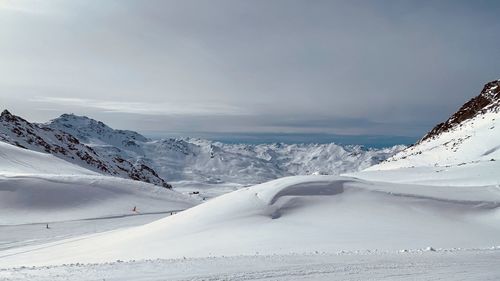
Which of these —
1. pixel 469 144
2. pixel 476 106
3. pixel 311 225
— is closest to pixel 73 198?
pixel 311 225

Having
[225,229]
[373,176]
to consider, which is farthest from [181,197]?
[225,229]

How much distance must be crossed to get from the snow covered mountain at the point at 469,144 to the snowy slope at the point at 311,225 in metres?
23.7

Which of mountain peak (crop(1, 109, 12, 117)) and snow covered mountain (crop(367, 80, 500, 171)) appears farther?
mountain peak (crop(1, 109, 12, 117))

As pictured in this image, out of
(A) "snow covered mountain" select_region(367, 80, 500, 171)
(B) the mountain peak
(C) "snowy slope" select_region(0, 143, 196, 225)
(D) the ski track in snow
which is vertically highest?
(B) the mountain peak

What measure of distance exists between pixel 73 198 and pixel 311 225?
27.5 meters

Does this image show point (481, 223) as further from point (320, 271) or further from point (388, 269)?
point (320, 271)

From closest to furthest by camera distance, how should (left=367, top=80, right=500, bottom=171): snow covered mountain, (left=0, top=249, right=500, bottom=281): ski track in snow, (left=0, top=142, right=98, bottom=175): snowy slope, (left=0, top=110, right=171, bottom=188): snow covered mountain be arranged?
(left=0, top=249, right=500, bottom=281): ski track in snow < (left=367, top=80, right=500, bottom=171): snow covered mountain < (left=0, top=142, right=98, bottom=175): snowy slope < (left=0, top=110, right=171, bottom=188): snow covered mountain

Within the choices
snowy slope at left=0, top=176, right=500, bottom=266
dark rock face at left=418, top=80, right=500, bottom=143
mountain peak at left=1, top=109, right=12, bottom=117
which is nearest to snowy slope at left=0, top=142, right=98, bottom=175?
snowy slope at left=0, top=176, right=500, bottom=266

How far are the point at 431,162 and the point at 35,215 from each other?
161 ft

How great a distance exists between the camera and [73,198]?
37.9 metres

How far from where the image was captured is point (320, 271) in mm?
9672

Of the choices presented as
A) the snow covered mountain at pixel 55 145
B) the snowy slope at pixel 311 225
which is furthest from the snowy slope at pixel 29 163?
the snow covered mountain at pixel 55 145

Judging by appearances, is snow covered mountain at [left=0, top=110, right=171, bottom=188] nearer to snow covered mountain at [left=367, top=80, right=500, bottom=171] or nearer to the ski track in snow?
snow covered mountain at [left=367, top=80, right=500, bottom=171]

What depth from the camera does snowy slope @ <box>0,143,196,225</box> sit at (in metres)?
34.0
